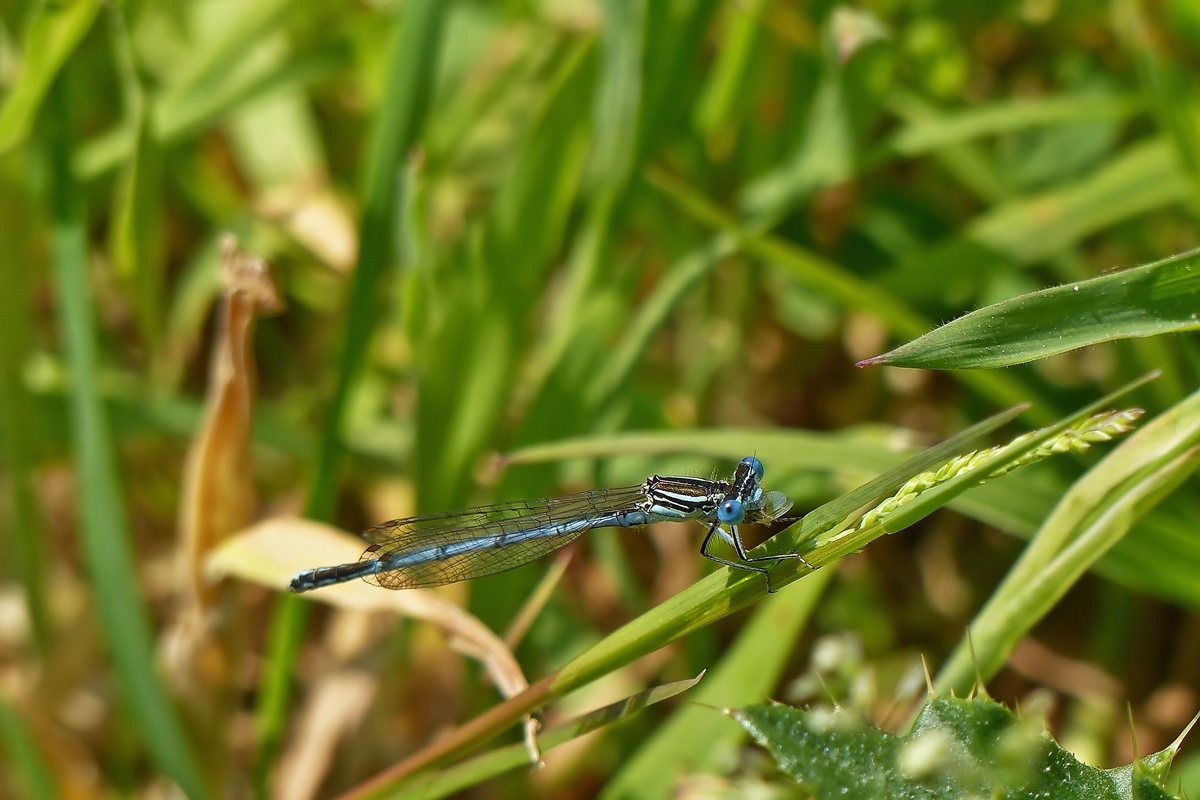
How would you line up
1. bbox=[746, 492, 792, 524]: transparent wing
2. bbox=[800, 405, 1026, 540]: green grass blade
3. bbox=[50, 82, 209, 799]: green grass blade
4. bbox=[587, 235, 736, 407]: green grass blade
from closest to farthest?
1. bbox=[800, 405, 1026, 540]: green grass blade
2. bbox=[746, 492, 792, 524]: transparent wing
3. bbox=[50, 82, 209, 799]: green grass blade
4. bbox=[587, 235, 736, 407]: green grass blade

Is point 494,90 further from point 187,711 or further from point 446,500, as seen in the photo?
point 187,711

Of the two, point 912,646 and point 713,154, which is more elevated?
point 713,154

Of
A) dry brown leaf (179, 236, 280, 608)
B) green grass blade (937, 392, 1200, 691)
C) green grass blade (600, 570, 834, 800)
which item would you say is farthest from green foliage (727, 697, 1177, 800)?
dry brown leaf (179, 236, 280, 608)

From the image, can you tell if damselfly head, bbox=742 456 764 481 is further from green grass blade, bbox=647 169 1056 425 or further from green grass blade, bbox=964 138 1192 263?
green grass blade, bbox=964 138 1192 263

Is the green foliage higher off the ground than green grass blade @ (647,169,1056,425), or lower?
lower

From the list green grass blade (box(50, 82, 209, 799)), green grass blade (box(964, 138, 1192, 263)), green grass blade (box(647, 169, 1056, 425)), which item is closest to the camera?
green grass blade (box(50, 82, 209, 799))

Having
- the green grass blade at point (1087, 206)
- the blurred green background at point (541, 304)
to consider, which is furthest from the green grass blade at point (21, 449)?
the green grass blade at point (1087, 206)

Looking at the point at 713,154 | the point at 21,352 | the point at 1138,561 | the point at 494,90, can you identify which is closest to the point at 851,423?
the point at 713,154
